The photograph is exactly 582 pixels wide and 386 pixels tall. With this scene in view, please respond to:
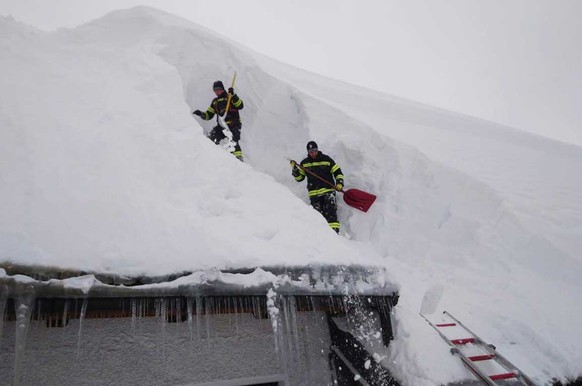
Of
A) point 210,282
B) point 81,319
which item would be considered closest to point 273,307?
point 210,282

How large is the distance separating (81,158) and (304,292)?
2568 mm

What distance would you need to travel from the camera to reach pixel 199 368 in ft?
11.4

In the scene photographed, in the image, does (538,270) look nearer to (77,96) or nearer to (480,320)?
(480,320)

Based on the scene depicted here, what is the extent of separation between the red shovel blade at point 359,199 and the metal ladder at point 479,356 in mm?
2140

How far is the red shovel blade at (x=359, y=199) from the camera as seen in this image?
21.1ft

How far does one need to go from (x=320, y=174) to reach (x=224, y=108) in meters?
2.57

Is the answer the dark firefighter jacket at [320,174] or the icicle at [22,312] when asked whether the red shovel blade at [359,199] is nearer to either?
the dark firefighter jacket at [320,174]

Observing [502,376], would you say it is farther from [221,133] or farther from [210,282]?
[221,133]

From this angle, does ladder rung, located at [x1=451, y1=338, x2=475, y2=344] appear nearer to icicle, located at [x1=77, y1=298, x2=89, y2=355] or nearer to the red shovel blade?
the red shovel blade

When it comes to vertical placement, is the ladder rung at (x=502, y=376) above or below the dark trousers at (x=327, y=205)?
below

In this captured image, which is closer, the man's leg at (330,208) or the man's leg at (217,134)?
the man's leg at (330,208)

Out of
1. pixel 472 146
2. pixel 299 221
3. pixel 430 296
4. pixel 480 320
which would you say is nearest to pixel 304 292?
pixel 299 221

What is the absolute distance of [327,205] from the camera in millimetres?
6426

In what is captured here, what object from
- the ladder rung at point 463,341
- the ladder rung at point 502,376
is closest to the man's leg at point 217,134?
the ladder rung at point 463,341
